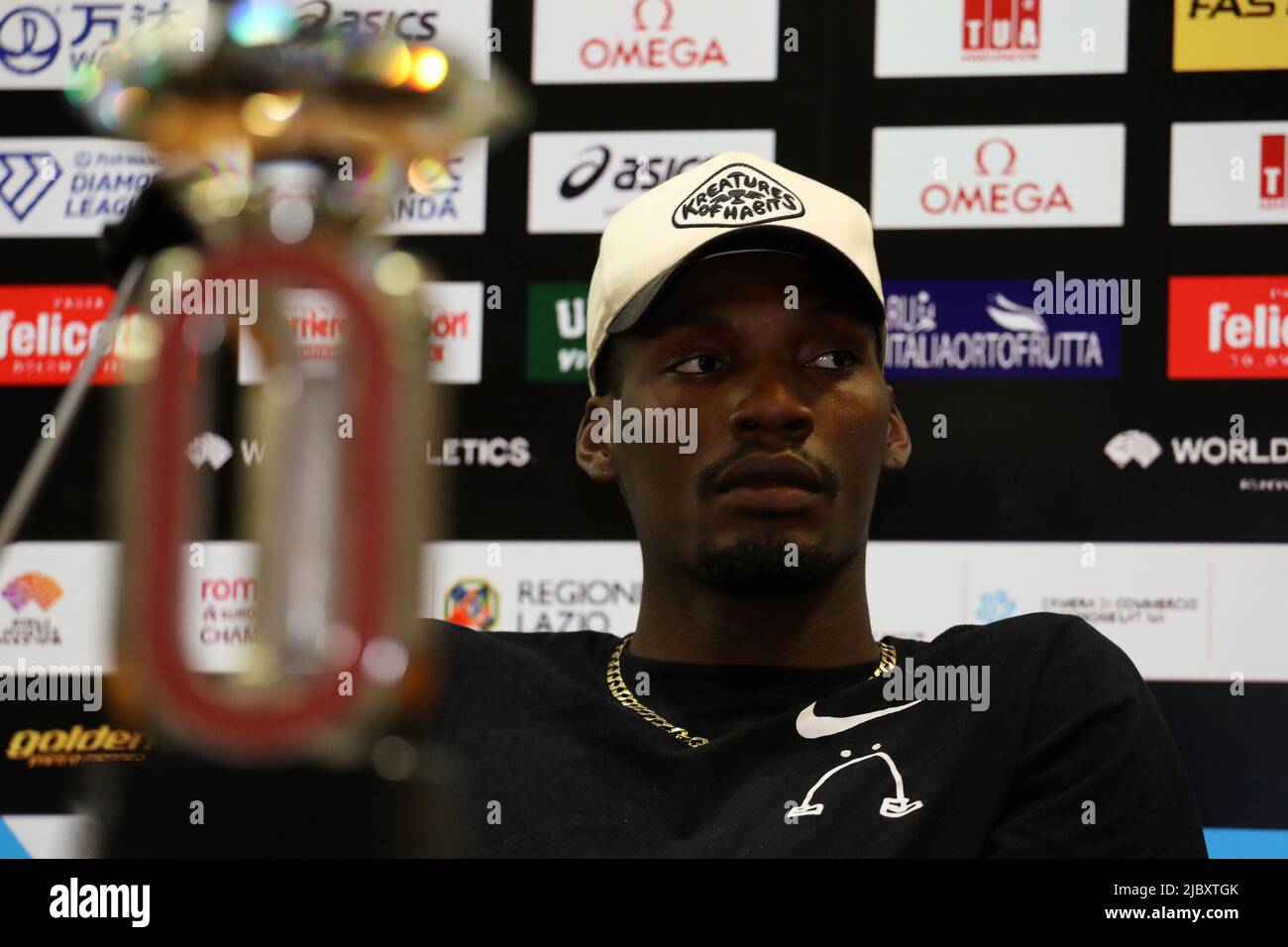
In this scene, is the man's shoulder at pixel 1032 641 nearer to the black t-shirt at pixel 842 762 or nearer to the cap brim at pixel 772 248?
the black t-shirt at pixel 842 762

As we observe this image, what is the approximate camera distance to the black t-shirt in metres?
1.10

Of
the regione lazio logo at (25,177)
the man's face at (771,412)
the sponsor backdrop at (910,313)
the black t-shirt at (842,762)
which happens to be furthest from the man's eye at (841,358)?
the regione lazio logo at (25,177)

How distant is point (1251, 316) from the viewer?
→ 162 cm

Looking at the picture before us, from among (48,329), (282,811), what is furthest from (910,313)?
(48,329)

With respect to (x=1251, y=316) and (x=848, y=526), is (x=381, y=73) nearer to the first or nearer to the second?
(x=848, y=526)

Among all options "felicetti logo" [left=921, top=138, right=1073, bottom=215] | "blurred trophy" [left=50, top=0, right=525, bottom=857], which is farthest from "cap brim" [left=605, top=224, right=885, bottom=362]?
"felicetti logo" [left=921, top=138, right=1073, bottom=215]

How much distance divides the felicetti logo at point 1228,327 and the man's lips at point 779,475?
59 centimetres

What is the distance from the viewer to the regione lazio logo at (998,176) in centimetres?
165

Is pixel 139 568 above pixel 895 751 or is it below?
above

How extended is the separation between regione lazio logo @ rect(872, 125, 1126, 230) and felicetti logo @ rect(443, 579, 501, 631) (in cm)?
60

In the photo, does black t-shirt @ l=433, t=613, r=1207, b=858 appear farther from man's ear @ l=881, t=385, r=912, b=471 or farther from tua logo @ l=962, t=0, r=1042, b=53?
tua logo @ l=962, t=0, r=1042, b=53

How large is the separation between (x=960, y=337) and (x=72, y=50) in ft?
3.48

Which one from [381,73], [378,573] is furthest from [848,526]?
[381,73]

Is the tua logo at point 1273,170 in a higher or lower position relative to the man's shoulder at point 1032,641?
higher
